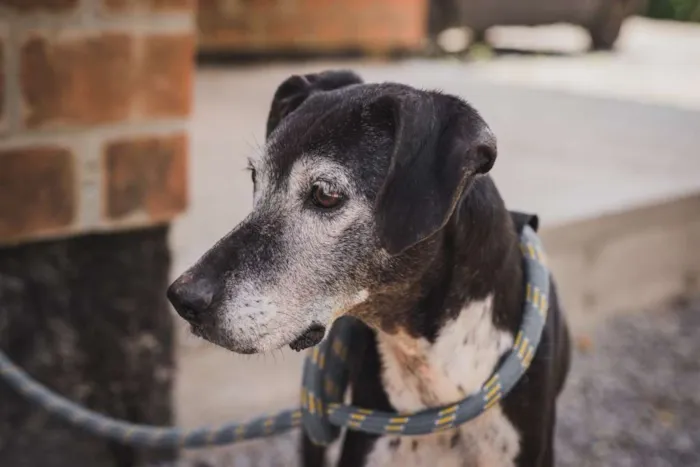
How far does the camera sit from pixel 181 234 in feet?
10.5

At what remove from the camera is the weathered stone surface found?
252cm

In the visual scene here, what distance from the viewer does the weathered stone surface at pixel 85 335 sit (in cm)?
252

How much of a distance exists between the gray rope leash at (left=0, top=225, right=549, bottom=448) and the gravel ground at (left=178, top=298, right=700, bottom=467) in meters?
0.84

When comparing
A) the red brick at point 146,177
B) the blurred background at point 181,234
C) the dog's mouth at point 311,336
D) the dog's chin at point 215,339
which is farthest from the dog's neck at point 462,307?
the red brick at point 146,177

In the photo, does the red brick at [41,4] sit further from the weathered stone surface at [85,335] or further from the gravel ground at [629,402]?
the gravel ground at [629,402]

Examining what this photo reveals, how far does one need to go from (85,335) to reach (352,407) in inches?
39.8

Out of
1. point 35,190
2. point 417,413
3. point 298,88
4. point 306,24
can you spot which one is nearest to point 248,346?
point 417,413

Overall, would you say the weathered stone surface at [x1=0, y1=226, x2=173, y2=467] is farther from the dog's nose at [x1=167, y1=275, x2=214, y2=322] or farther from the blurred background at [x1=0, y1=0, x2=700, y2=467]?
the dog's nose at [x1=167, y1=275, x2=214, y2=322]

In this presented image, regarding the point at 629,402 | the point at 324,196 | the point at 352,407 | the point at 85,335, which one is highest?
the point at 324,196

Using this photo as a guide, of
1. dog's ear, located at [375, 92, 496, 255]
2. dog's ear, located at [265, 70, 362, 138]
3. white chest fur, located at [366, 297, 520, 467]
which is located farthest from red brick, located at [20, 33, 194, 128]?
dog's ear, located at [375, 92, 496, 255]

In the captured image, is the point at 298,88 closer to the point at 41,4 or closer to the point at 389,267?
the point at 389,267

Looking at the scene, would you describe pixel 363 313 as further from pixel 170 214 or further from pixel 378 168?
pixel 170 214

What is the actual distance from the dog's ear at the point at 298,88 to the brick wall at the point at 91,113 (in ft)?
2.28

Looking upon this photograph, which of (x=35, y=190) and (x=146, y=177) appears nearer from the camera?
(x=35, y=190)
